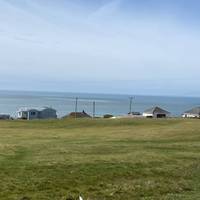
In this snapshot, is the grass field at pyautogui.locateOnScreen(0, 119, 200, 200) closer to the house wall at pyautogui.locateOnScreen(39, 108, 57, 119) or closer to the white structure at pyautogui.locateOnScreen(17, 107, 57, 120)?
the white structure at pyautogui.locateOnScreen(17, 107, 57, 120)

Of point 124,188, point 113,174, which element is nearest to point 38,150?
point 113,174

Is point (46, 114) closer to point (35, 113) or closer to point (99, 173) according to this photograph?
point (35, 113)

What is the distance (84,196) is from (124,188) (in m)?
1.59

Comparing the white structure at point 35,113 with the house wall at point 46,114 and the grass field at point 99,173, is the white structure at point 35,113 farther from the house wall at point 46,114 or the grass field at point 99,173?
the grass field at point 99,173

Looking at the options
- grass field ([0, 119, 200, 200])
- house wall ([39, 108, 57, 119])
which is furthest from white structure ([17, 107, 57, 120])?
grass field ([0, 119, 200, 200])

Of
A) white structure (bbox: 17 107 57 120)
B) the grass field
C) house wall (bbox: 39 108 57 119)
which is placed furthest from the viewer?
house wall (bbox: 39 108 57 119)

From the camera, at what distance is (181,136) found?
41000 millimetres

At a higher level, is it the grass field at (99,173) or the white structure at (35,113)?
the grass field at (99,173)

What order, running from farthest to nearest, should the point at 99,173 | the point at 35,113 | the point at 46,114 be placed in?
1. the point at 46,114
2. the point at 35,113
3. the point at 99,173

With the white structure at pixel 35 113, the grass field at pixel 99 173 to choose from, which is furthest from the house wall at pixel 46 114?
the grass field at pixel 99 173

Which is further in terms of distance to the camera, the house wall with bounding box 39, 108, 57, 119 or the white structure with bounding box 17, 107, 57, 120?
the house wall with bounding box 39, 108, 57, 119

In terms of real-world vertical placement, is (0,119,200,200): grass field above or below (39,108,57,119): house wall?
above

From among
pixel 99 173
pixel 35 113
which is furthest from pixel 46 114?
pixel 99 173

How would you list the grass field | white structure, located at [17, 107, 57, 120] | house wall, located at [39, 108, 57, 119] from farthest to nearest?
house wall, located at [39, 108, 57, 119] < white structure, located at [17, 107, 57, 120] < the grass field
